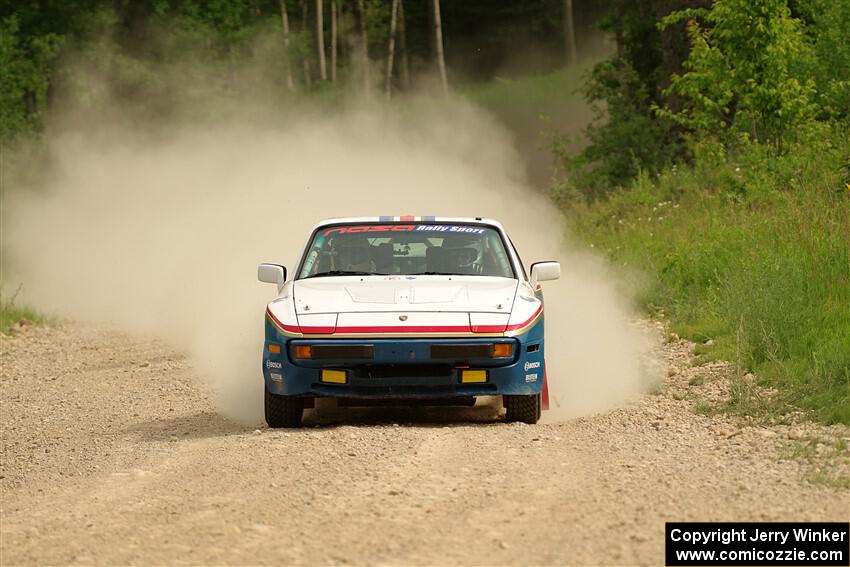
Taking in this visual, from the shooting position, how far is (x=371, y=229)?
1103 centimetres

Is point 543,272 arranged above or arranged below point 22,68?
below

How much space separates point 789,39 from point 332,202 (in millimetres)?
8171

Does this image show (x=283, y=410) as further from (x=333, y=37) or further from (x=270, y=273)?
(x=333, y=37)

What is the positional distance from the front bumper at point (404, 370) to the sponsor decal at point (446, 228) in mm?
1765

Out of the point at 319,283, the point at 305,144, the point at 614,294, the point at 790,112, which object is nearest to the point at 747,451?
the point at 319,283

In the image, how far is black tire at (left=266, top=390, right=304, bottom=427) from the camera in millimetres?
9672

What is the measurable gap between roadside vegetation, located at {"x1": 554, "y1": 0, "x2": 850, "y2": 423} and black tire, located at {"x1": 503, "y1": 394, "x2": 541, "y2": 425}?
4.75ft

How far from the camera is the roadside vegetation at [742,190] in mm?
11828

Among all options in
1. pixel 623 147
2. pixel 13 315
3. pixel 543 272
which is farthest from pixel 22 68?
pixel 543 272

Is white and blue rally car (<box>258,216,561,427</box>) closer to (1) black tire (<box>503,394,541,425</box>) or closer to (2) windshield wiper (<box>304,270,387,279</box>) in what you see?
(1) black tire (<box>503,394,541,425</box>)

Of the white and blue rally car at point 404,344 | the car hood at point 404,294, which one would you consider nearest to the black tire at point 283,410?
the white and blue rally car at point 404,344

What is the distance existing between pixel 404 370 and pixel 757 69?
527 inches

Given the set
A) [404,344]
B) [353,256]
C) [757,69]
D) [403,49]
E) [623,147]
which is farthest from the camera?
[403,49]

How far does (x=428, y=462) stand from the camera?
8.01m
